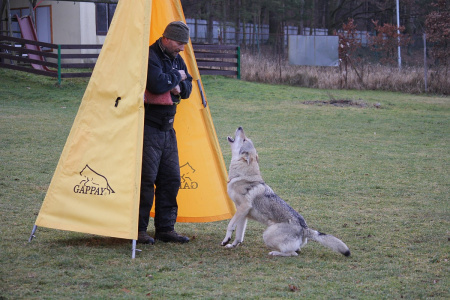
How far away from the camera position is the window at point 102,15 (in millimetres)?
26531

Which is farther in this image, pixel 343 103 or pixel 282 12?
pixel 282 12

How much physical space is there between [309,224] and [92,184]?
9.41ft

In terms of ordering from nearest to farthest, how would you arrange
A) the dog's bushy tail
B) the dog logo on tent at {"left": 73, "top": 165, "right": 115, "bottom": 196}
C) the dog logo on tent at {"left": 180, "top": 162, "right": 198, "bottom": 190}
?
1. the dog's bushy tail
2. the dog logo on tent at {"left": 73, "top": 165, "right": 115, "bottom": 196}
3. the dog logo on tent at {"left": 180, "top": 162, "right": 198, "bottom": 190}

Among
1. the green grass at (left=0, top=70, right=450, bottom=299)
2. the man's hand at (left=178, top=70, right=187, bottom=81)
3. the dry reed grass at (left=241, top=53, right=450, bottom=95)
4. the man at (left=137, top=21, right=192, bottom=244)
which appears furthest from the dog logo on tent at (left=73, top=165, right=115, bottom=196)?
the dry reed grass at (left=241, top=53, right=450, bottom=95)

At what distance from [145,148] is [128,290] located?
169cm

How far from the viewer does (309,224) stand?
710 centimetres

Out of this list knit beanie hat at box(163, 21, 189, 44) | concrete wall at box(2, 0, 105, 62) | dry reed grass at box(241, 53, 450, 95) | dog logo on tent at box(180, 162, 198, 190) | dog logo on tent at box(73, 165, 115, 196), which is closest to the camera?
dog logo on tent at box(73, 165, 115, 196)

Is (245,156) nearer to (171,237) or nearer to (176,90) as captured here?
(176,90)

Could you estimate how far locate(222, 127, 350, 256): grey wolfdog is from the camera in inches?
225

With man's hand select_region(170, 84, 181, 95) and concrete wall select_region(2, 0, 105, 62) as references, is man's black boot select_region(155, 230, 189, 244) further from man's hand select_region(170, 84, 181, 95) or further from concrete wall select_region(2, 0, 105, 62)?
concrete wall select_region(2, 0, 105, 62)

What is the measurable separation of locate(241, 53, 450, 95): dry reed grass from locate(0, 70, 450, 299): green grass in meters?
8.43

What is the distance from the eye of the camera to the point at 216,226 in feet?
23.4

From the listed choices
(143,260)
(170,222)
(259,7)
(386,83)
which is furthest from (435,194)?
(259,7)

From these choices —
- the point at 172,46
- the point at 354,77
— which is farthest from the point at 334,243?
the point at 354,77
